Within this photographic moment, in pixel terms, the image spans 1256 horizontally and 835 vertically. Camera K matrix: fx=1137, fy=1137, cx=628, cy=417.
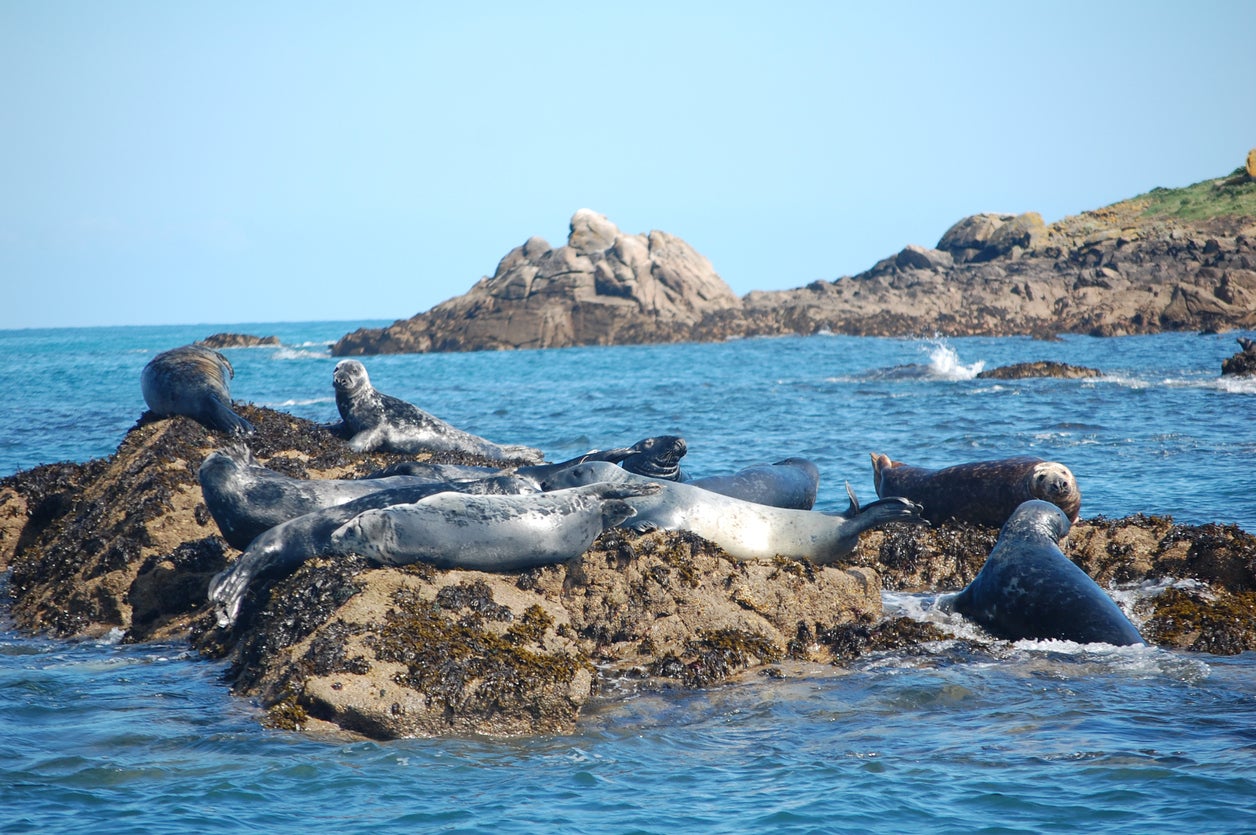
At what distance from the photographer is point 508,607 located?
241 inches

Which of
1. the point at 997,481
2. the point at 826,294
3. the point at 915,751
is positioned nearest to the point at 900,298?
the point at 826,294

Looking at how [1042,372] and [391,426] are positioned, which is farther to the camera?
[1042,372]

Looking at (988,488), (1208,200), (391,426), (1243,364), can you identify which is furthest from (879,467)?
(1208,200)

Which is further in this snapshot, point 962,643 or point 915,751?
point 962,643

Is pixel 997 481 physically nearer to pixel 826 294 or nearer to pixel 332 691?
pixel 332 691

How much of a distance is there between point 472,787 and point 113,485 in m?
5.48

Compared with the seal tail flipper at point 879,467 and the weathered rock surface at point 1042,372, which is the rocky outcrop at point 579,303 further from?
the seal tail flipper at point 879,467

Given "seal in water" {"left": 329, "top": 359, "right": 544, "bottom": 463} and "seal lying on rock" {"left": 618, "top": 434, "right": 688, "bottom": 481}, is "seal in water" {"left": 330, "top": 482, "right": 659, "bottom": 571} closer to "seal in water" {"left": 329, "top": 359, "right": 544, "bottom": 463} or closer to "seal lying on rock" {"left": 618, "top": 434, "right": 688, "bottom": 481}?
"seal lying on rock" {"left": 618, "top": 434, "right": 688, "bottom": 481}

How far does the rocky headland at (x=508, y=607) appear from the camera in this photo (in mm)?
5426

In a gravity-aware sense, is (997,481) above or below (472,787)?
above

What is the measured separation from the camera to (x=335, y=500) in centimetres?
728

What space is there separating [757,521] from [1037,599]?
176 cm

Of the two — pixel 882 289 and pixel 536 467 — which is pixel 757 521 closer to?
pixel 536 467

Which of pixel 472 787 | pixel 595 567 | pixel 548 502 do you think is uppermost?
pixel 548 502
